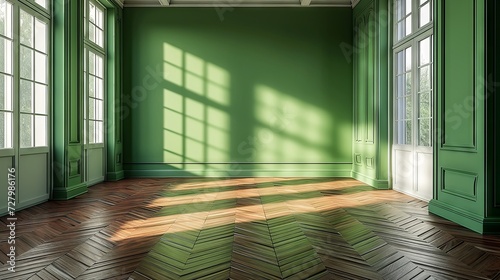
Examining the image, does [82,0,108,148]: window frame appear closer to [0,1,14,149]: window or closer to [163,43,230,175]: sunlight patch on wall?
[163,43,230,175]: sunlight patch on wall

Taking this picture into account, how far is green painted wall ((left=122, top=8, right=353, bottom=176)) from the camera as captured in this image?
6438 millimetres

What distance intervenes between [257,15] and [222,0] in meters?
0.70

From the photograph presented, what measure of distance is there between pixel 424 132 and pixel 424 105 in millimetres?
336

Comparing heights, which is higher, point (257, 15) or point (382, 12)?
point (257, 15)

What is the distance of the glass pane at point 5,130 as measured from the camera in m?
3.40

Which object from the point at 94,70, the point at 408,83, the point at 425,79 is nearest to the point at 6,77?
the point at 94,70

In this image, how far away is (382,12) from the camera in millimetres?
5277

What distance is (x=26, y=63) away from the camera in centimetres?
380

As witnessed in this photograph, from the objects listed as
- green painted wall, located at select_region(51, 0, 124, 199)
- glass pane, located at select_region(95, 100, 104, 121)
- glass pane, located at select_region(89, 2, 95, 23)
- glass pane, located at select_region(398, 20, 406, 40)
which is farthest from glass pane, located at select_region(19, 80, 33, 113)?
glass pane, located at select_region(398, 20, 406, 40)

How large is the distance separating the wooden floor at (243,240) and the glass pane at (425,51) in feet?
5.67

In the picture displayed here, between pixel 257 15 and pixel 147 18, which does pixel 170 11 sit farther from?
pixel 257 15

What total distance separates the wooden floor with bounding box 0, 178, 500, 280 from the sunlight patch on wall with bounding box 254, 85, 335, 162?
6.89ft

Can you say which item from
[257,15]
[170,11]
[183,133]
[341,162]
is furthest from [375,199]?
[170,11]

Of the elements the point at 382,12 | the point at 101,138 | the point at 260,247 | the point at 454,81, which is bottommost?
the point at 260,247
